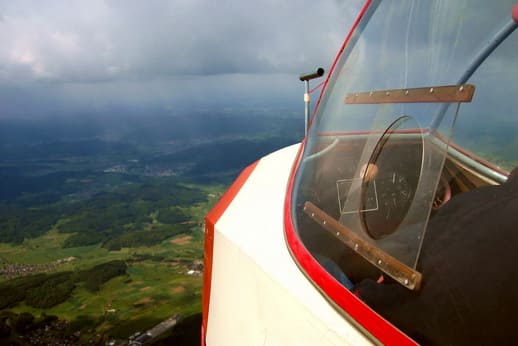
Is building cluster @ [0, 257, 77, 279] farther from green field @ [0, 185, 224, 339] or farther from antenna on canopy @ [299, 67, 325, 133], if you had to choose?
antenna on canopy @ [299, 67, 325, 133]

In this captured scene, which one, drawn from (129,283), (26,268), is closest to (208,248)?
(129,283)

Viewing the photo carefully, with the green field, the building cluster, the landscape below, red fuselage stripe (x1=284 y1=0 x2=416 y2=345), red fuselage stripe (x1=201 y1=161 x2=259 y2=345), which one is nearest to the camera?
red fuselage stripe (x1=284 y1=0 x2=416 y2=345)

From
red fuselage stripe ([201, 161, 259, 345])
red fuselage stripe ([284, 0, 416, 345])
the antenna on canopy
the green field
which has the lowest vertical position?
the green field

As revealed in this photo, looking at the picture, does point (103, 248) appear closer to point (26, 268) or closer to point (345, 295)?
point (26, 268)

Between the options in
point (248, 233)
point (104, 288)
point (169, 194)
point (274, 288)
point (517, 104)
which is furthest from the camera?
point (169, 194)

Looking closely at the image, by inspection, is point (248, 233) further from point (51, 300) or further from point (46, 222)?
point (46, 222)

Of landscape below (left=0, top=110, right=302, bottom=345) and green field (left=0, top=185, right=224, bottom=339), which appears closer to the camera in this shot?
landscape below (left=0, top=110, right=302, bottom=345)

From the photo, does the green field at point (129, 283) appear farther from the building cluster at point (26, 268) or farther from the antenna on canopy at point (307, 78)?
the antenna on canopy at point (307, 78)

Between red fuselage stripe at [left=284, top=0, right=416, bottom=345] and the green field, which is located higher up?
red fuselage stripe at [left=284, top=0, right=416, bottom=345]

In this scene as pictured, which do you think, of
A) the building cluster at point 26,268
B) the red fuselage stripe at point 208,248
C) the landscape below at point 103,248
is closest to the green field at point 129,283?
the landscape below at point 103,248

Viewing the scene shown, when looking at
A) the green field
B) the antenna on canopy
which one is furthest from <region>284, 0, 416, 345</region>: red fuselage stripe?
the green field

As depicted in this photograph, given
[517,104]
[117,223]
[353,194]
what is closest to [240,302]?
[353,194]
